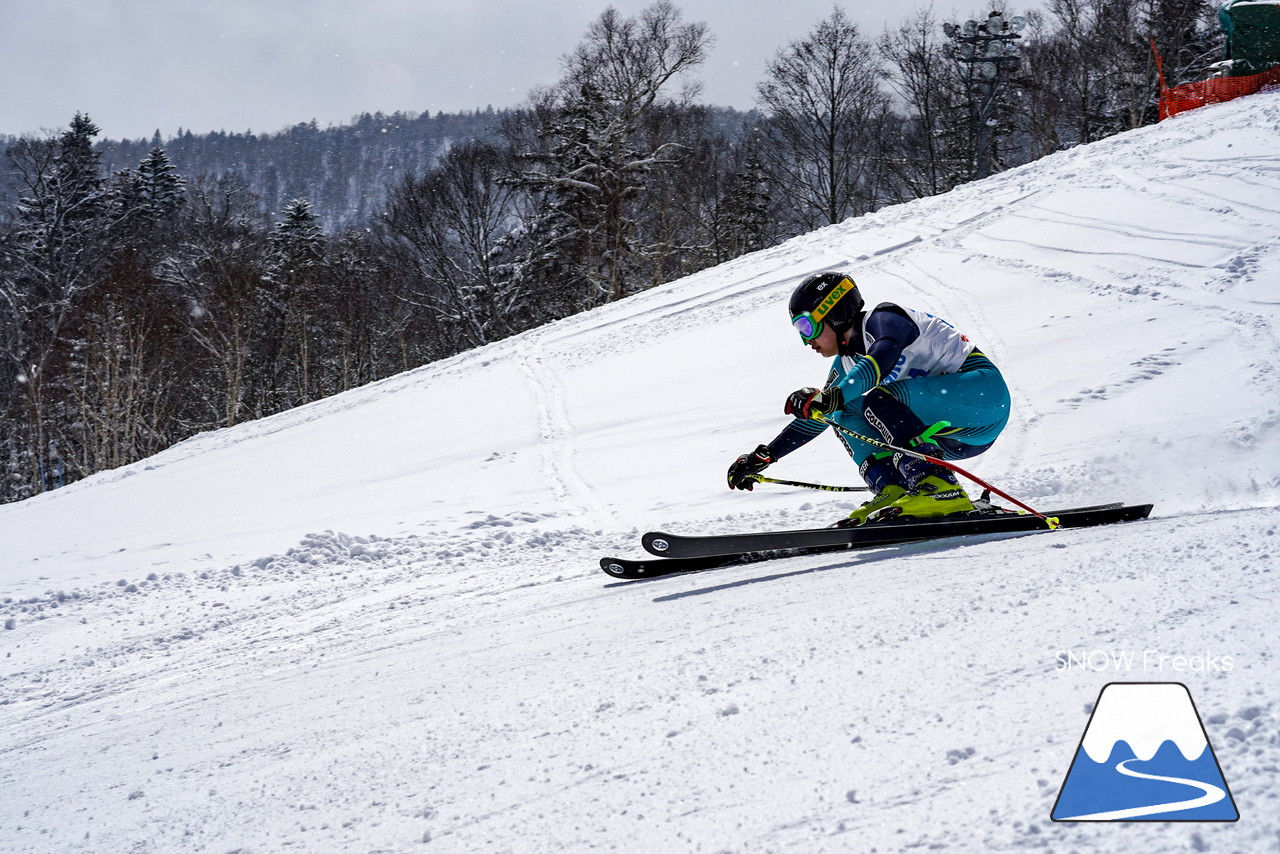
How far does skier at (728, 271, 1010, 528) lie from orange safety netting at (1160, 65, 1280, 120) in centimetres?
2077

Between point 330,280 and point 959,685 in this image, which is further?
point 330,280

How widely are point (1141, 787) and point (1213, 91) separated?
25.1m

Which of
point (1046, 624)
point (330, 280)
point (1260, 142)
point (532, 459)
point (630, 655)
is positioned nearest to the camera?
point (1046, 624)

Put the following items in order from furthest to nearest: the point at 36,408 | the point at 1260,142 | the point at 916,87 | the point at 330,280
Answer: the point at 330,280
the point at 916,87
the point at 36,408
the point at 1260,142

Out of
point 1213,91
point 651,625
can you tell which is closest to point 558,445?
point 651,625

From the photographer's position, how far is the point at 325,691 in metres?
3.10

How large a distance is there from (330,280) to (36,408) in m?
13.6

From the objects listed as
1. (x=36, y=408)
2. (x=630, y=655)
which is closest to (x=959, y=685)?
(x=630, y=655)

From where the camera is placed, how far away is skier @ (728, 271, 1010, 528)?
4.15 m

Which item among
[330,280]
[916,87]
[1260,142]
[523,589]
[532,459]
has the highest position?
[916,87]

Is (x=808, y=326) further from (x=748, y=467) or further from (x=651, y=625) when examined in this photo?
(x=651, y=625)

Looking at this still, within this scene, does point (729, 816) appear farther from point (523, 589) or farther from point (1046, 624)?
point (523, 589)
